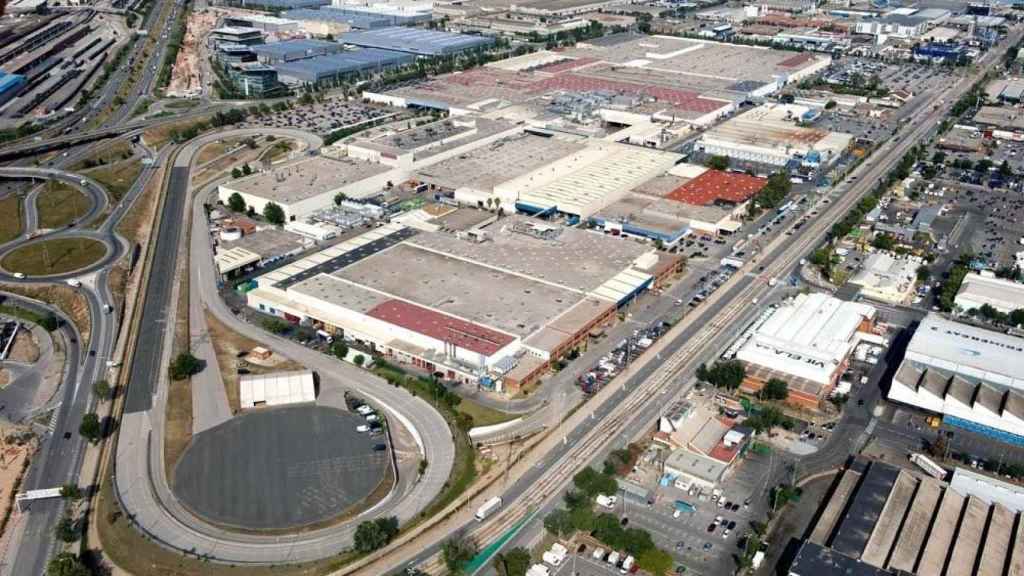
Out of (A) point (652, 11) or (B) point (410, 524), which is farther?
(A) point (652, 11)

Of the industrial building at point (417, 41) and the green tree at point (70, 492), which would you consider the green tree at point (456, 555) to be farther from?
the industrial building at point (417, 41)

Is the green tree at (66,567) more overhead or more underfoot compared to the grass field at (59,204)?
more underfoot

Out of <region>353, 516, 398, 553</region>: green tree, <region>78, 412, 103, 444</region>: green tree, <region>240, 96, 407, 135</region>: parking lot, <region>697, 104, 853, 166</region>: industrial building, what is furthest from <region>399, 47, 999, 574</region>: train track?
<region>240, 96, 407, 135</region>: parking lot

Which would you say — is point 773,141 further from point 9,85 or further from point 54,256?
point 9,85

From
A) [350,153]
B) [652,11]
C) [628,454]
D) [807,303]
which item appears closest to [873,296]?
[807,303]

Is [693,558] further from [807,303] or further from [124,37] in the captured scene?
[124,37]

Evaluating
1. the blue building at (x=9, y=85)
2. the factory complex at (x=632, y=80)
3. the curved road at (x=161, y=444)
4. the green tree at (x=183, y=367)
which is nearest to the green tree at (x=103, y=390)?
the curved road at (x=161, y=444)

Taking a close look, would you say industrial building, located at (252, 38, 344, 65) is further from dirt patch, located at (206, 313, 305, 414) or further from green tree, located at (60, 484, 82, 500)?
green tree, located at (60, 484, 82, 500)
